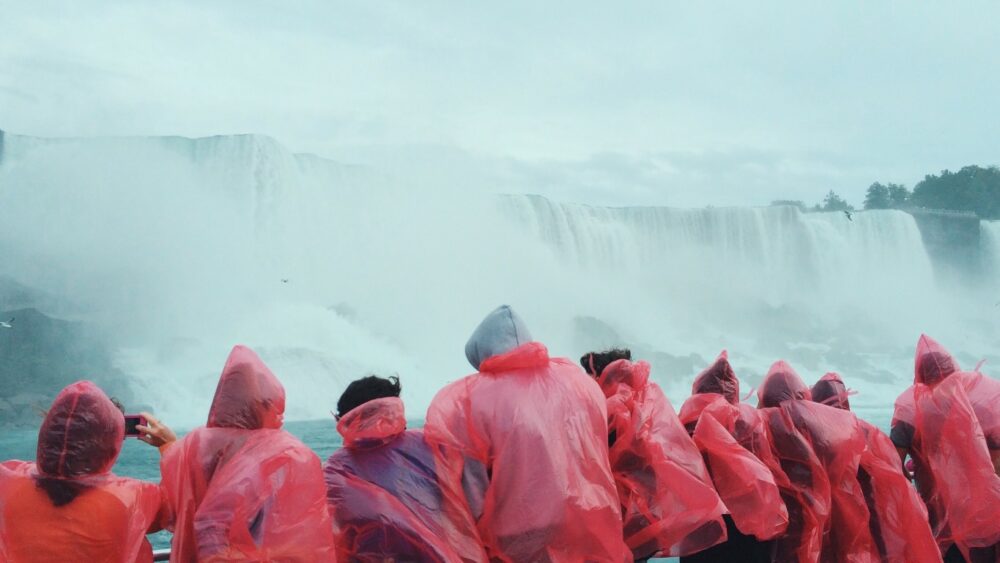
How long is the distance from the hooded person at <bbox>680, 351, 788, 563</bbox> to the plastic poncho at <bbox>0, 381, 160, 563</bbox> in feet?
6.40

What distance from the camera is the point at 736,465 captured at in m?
3.19

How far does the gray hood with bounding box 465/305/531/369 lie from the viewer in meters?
2.57

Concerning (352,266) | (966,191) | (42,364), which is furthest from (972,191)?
(42,364)

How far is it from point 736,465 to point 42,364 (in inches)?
943

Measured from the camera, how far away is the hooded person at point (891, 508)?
10.9 ft

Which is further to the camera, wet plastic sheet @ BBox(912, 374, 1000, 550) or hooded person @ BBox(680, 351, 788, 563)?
wet plastic sheet @ BBox(912, 374, 1000, 550)

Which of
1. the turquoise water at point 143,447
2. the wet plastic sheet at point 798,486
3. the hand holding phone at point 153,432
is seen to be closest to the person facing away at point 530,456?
the hand holding phone at point 153,432

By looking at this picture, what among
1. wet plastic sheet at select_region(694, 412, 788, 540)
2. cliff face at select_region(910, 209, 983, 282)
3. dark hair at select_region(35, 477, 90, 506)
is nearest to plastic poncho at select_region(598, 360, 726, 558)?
wet plastic sheet at select_region(694, 412, 788, 540)

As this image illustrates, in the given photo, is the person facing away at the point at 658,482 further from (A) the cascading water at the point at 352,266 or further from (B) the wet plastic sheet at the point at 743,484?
(A) the cascading water at the point at 352,266

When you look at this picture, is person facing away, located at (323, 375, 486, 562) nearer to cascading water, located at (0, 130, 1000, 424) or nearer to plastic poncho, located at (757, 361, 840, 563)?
plastic poncho, located at (757, 361, 840, 563)

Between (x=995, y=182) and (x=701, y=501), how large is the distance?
67768 millimetres

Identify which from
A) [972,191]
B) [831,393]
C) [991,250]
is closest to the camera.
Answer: [831,393]

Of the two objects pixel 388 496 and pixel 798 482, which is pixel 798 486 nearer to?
pixel 798 482

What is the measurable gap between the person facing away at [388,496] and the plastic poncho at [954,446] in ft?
7.05
